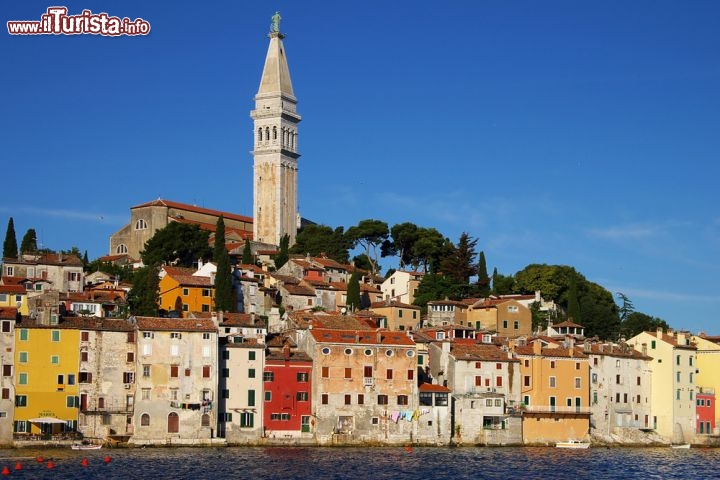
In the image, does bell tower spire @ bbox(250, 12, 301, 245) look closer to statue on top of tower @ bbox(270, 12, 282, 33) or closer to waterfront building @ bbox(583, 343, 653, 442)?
statue on top of tower @ bbox(270, 12, 282, 33)

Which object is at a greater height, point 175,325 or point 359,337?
point 175,325

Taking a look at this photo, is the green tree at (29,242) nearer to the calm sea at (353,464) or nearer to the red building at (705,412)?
the calm sea at (353,464)

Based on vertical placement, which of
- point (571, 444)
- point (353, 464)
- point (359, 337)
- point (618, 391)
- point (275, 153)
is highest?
point (275, 153)

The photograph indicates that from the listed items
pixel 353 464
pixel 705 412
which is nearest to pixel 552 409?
pixel 705 412

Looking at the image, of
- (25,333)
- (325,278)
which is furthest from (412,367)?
(325,278)

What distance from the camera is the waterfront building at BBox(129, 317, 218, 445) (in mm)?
78875

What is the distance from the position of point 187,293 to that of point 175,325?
21.2 meters

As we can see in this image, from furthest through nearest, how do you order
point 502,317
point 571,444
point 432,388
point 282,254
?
1. point 282,254
2. point 502,317
3. point 571,444
4. point 432,388

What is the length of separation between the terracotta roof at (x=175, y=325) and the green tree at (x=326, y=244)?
4530cm

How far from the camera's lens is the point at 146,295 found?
94.9 meters

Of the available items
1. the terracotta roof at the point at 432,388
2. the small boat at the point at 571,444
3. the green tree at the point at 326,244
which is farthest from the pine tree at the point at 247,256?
the small boat at the point at 571,444

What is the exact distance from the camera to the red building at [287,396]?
81.8 meters

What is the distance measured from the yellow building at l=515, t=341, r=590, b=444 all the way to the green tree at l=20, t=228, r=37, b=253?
41.5 meters

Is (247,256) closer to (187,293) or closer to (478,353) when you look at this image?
(187,293)
